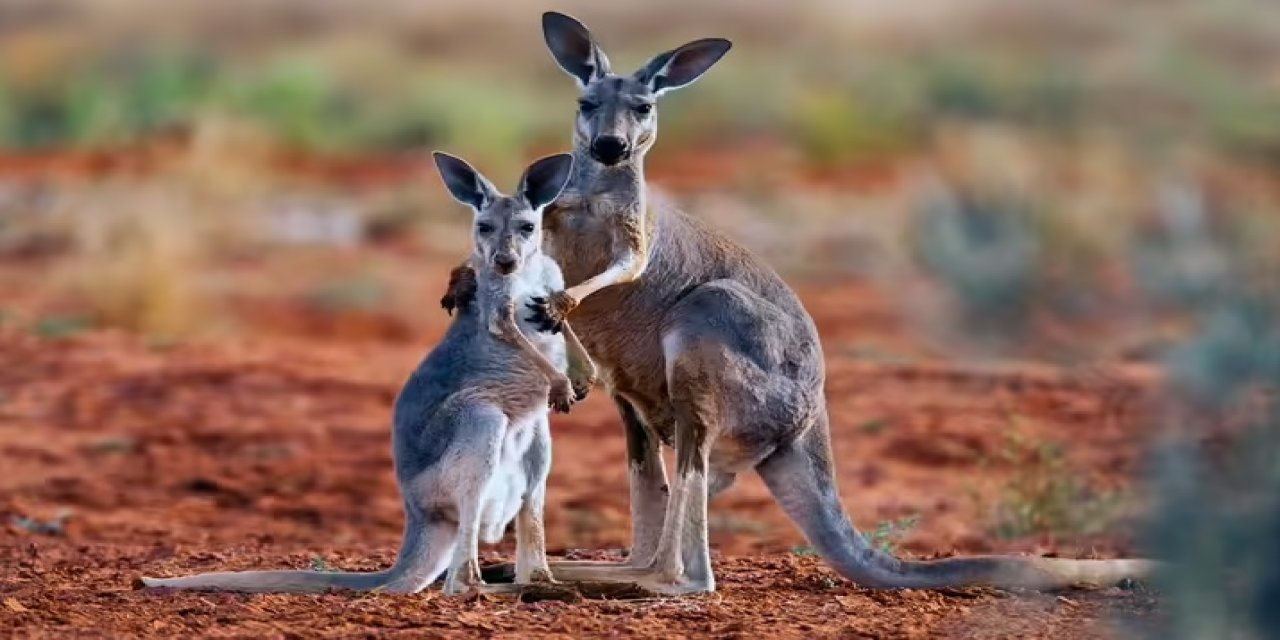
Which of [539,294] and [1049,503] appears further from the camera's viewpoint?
[1049,503]

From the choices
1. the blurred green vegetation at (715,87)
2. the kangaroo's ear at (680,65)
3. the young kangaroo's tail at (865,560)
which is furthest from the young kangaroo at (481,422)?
the blurred green vegetation at (715,87)

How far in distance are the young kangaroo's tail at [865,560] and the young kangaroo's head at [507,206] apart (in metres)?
1.28

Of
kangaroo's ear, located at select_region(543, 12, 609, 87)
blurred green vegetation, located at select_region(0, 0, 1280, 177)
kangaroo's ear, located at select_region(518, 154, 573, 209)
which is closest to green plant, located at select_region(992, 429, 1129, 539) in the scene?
kangaroo's ear, located at select_region(543, 12, 609, 87)

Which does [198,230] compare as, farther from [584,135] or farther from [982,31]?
[982,31]

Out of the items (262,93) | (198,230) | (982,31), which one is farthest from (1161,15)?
(198,230)

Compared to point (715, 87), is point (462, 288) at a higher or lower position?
lower

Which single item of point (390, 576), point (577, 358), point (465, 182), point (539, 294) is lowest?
point (390, 576)

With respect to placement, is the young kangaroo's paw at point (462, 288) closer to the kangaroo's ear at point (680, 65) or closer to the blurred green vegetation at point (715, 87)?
the kangaroo's ear at point (680, 65)

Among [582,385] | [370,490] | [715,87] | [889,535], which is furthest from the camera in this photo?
[715,87]

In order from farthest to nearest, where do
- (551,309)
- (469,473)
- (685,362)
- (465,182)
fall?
1. (685,362)
2. (465,182)
3. (551,309)
4. (469,473)

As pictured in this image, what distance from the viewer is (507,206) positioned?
23.6ft

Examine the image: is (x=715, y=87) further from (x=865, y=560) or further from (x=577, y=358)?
(x=865, y=560)

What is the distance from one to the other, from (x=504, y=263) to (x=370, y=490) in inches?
202

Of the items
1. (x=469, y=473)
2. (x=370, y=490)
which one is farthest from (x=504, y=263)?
(x=370, y=490)
